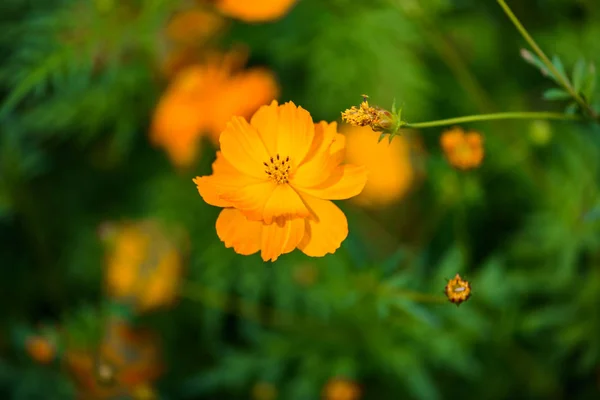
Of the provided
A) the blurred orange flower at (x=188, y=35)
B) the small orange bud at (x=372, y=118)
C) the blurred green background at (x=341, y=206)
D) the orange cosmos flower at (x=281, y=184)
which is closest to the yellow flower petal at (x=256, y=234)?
the orange cosmos flower at (x=281, y=184)

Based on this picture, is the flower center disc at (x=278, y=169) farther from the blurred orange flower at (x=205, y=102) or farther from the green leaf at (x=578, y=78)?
the blurred orange flower at (x=205, y=102)

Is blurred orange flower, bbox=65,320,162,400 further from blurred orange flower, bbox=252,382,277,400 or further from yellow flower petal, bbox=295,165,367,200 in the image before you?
yellow flower petal, bbox=295,165,367,200

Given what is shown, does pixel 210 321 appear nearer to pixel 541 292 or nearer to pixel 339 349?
pixel 339 349

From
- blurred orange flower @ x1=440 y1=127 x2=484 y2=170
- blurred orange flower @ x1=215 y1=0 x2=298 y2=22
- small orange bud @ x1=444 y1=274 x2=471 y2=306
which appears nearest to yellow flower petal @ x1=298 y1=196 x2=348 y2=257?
small orange bud @ x1=444 y1=274 x2=471 y2=306

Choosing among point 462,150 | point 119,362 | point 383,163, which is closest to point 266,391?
point 119,362

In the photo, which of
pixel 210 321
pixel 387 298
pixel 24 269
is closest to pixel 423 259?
pixel 387 298

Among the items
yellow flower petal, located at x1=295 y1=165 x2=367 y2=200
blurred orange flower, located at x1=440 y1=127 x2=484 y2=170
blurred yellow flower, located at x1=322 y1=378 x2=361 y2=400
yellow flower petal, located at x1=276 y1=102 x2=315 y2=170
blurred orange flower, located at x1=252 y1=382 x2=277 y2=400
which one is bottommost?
blurred orange flower, located at x1=252 y1=382 x2=277 y2=400
